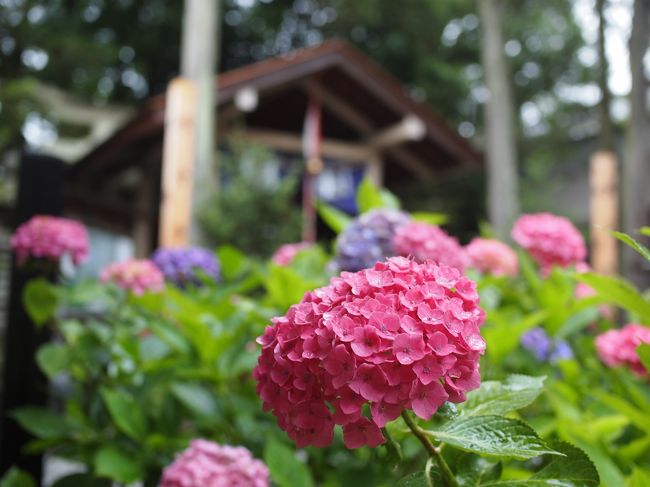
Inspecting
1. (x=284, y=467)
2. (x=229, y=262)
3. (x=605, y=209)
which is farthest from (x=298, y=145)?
(x=284, y=467)

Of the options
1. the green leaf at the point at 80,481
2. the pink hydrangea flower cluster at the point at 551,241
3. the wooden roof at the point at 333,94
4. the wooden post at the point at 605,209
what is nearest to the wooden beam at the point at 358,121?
the wooden roof at the point at 333,94

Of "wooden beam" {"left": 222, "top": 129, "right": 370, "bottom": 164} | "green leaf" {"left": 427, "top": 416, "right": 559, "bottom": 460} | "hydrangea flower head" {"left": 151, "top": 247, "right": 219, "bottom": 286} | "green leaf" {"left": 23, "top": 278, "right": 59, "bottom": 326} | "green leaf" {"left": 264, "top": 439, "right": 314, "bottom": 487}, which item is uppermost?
"wooden beam" {"left": 222, "top": 129, "right": 370, "bottom": 164}

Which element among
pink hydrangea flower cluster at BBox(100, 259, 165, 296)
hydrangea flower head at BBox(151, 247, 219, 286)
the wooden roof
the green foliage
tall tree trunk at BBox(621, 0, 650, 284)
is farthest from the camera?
the wooden roof

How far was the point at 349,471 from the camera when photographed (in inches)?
42.8

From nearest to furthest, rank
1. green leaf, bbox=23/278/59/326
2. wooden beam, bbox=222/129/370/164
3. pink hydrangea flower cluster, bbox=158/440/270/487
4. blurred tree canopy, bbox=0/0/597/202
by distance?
pink hydrangea flower cluster, bbox=158/440/270/487 → green leaf, bbox=23/278/59/326 → wooden beam, bbox=222/129/370/164 → blurred tree canopy, bbox=0/0/597/202

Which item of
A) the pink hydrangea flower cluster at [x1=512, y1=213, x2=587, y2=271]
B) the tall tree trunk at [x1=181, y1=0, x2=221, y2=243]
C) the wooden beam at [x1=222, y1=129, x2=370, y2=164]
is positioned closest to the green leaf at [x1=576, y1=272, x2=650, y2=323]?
the pink hydrangea flower cluster at [x1=512, y1=213, x2=587, y2=271]

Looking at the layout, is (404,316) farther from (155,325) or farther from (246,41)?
(246,41)

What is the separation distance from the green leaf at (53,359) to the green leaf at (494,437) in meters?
1.06

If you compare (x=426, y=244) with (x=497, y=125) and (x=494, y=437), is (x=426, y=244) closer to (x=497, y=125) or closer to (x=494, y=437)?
(x=494, y=437)

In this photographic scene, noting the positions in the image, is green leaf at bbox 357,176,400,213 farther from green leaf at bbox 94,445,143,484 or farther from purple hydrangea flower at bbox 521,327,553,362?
green leaf at bbox 94,445,143,484

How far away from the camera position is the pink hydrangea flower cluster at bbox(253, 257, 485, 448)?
53 centimetres

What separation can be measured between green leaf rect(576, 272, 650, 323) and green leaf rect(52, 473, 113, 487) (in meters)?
0.96

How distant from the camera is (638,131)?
→ 4.92 metres

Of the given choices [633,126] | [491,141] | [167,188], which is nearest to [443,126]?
[491,141]
